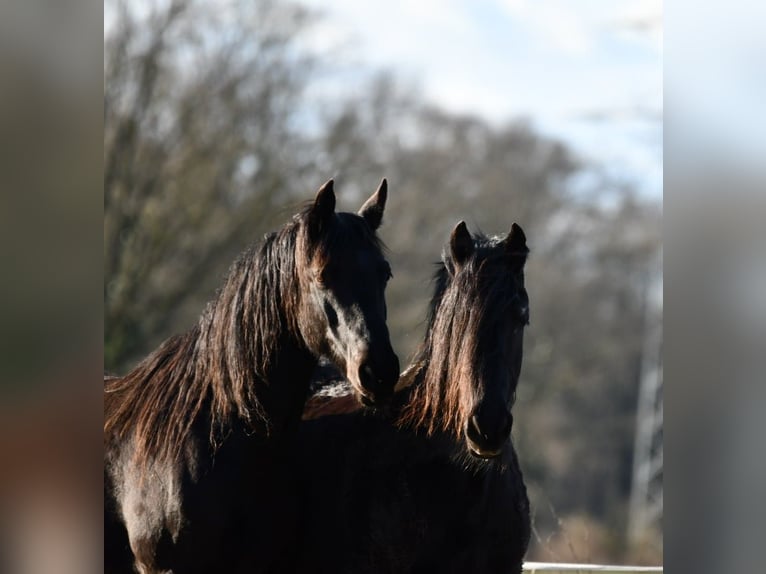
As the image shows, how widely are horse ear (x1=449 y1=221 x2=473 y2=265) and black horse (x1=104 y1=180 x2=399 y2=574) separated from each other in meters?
0.24

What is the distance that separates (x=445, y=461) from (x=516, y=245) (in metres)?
0.78

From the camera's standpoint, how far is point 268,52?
16.6 m

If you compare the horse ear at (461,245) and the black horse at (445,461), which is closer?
the black horse at (445,461)

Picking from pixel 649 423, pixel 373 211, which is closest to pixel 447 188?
pixel 649 423

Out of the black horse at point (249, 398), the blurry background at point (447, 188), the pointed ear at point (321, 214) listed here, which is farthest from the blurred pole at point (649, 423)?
the pointed ear at point (321, 214)

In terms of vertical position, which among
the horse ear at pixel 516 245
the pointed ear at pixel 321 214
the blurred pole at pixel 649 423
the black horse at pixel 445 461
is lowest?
the blurred pole at pixel 649 423

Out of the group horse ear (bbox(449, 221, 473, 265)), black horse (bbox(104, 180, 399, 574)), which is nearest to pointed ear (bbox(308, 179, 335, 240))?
black horse (bbox(104, 180, 399, 574))

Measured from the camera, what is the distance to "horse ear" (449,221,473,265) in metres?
3.56

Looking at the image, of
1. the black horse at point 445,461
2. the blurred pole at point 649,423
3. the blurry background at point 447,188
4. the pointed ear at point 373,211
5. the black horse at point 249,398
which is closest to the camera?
the black horse at point 445,461

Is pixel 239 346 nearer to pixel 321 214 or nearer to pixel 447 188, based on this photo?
pixel 321 214

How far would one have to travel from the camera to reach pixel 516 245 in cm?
353

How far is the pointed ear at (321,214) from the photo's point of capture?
3.58 m

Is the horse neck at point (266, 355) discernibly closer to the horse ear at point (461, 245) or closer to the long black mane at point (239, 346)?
the long black mane at point (239, 346)
